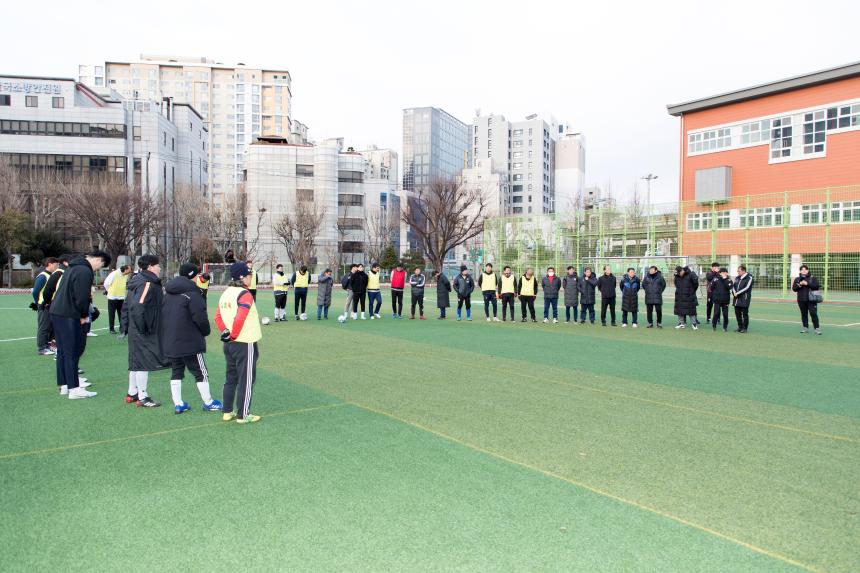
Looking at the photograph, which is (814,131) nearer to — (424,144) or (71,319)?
(71,319)

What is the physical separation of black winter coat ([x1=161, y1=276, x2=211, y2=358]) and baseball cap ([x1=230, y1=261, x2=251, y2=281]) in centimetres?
46

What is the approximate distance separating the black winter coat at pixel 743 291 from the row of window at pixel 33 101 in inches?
2655

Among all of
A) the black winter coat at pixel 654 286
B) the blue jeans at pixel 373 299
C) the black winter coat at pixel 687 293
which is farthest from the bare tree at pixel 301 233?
the black winter coat at pixel 687 293

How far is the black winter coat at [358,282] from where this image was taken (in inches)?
734

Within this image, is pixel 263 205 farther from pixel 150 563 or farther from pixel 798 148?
pixel 150 563

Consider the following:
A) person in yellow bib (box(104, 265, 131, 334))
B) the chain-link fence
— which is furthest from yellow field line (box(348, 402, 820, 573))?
the chain-link fence

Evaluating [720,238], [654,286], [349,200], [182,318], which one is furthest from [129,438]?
[349,200]

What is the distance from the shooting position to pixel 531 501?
452 centimetres

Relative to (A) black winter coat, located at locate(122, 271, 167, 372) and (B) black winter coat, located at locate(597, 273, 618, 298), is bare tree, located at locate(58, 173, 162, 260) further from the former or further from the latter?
(A) black winter coat, located at locate(122, 271, 167, 372)

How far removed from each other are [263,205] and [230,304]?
220ft

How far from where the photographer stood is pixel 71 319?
7.93m

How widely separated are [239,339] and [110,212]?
43.4m

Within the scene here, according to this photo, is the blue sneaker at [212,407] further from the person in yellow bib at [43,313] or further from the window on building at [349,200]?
the window on building at [349,200]

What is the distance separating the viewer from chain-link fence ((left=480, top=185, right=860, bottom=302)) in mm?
29438
